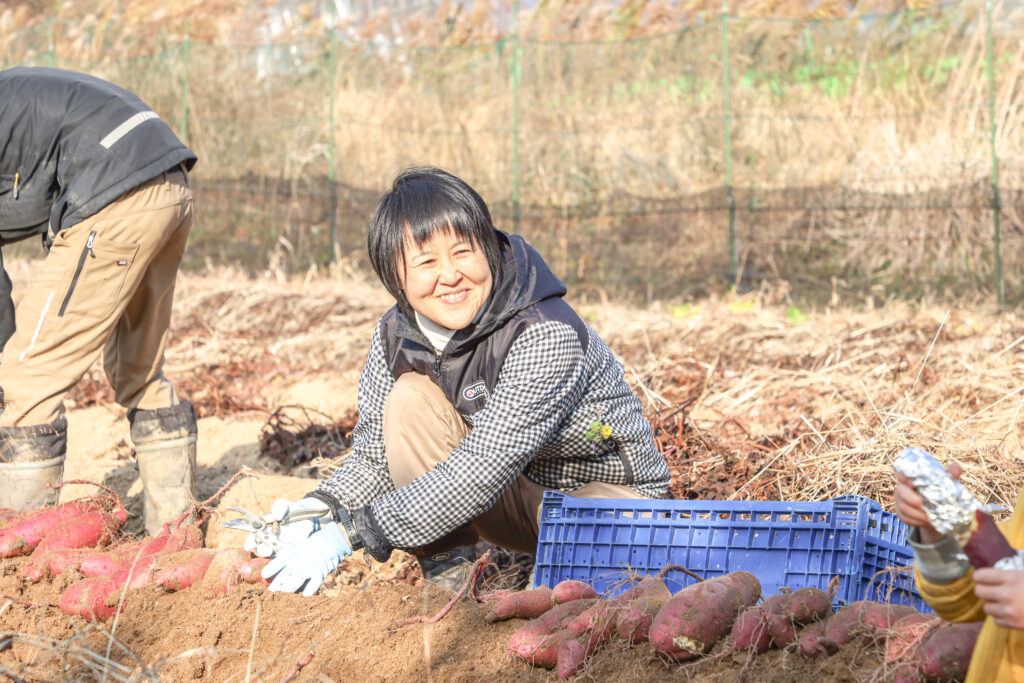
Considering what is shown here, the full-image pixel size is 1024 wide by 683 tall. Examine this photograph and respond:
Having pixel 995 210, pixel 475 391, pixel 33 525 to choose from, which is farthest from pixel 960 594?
pixel 995 210

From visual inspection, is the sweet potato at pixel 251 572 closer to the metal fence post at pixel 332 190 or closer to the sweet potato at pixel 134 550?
the sweet potato at pixel 134 550

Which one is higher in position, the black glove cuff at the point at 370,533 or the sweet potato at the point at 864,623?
the sweet potato at the point at 864,623

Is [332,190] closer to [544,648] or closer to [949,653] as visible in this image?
[544,648]

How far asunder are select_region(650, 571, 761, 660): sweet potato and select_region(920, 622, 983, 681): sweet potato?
358mm

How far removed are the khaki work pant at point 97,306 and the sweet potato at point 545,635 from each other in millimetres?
1751

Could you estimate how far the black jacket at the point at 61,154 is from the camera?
307 cm

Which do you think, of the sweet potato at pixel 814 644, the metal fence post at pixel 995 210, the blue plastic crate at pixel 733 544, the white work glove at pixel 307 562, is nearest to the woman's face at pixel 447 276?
the blue plastic crate at pixel 733 544

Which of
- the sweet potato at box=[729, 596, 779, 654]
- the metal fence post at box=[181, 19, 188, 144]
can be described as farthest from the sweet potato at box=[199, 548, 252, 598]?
the metal fence post at box=[181, 19, 188, 144]

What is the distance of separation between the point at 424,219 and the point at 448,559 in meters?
0.93

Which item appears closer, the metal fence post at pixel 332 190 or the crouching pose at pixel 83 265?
the crouching pose at pixel 83 265

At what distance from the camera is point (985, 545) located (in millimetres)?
1360

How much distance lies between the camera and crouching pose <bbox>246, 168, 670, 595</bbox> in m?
2.22

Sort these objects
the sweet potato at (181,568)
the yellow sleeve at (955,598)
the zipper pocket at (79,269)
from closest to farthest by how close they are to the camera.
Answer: the yellow sleeve at (955,598) → the sweet potato at (181,568) → the zipper pocket at (79,269)

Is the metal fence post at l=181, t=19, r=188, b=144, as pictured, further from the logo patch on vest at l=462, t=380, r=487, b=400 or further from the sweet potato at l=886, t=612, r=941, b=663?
the sweet potato at l=886, t=612, r=941, b=663
